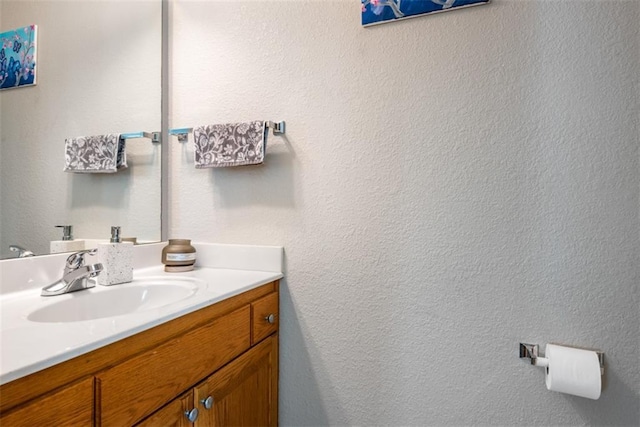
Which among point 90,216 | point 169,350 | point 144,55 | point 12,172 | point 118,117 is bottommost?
point 169,350

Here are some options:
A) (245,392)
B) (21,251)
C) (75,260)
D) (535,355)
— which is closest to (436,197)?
(535,355)

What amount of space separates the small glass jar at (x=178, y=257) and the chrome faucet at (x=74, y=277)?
266 millimetres

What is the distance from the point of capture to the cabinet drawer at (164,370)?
2.13 ft

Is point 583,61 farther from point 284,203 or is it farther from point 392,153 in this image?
point 284,203

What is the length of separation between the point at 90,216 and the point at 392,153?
1044 mm

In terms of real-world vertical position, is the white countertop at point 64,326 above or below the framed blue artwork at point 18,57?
below

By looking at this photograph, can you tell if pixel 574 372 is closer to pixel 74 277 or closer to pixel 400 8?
pixel 400 8

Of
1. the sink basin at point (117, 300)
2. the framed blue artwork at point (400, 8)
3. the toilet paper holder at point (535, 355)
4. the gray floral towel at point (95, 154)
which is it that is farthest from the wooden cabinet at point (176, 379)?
the framed blue artwork at point (400, 8)

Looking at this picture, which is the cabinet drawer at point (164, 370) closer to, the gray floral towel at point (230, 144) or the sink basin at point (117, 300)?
the sink basin at point (117, 300)

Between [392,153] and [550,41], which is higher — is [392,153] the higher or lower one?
the lower one

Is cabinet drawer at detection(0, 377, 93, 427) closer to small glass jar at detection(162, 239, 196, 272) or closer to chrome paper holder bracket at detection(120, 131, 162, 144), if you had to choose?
small glass jar at detection(162, 239, 196, 272)

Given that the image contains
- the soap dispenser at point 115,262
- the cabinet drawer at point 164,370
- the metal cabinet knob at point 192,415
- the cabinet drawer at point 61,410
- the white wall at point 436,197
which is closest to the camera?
the cabinet drawer at point 61,410

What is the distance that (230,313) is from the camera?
98cm

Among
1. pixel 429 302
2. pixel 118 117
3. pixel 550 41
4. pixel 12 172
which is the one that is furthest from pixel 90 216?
pixel 550 41
